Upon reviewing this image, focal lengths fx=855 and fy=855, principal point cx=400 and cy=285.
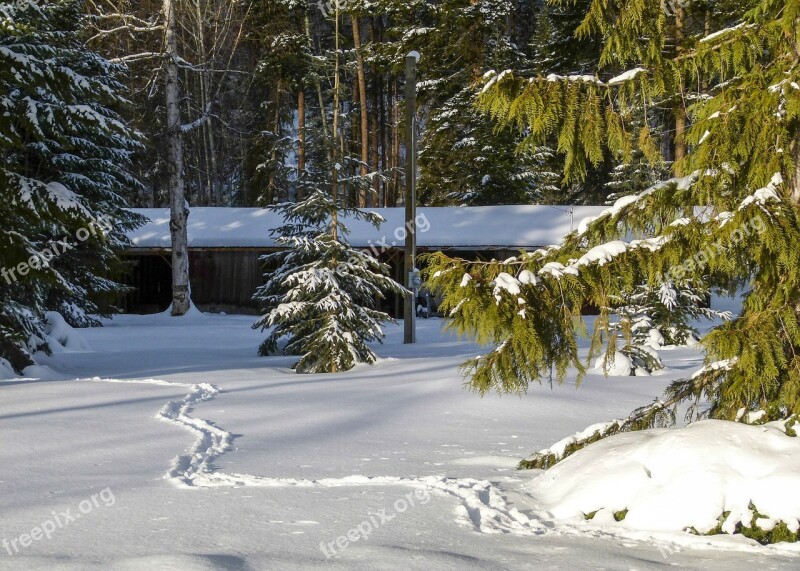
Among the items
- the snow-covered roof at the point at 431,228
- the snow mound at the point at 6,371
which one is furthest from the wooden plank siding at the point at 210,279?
the snow mound at the point at 6,371

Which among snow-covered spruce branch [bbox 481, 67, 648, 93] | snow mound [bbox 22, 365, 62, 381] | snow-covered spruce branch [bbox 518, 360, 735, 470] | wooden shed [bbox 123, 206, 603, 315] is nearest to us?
snow-covered spruce branch [bbox 481, 67, 648, 93]

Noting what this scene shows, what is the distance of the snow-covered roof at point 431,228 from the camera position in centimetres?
2881

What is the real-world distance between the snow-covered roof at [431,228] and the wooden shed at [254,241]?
3 centimetres

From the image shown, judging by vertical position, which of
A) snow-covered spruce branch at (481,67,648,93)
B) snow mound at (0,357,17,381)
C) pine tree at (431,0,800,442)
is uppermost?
snow-covered spruce branch at (481,67,648,93)

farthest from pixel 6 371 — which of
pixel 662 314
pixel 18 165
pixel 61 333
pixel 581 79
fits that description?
pixel 662 314

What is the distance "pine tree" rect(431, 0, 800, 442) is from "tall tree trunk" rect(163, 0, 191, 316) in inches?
784

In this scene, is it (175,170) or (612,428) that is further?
(175,170)

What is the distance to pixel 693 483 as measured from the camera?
4777 mm

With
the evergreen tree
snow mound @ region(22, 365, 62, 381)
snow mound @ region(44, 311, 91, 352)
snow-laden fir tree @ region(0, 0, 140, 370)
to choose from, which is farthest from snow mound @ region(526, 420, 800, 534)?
the evergreen tree

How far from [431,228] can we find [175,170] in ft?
30.7

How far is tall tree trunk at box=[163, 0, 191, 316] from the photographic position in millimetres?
23812

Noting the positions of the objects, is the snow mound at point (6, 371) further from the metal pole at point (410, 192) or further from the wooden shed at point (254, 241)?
the wooden shed at point (254, 241)

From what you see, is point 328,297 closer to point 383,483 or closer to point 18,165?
point 18,165

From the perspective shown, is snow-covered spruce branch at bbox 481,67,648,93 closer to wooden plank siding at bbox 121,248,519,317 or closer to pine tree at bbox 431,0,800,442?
pine tree at bbox 431,0,800,442
